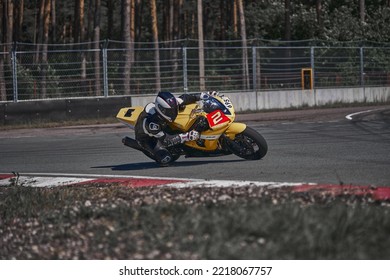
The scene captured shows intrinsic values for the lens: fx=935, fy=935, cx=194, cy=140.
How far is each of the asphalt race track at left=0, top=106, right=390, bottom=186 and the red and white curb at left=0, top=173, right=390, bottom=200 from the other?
1.66ft

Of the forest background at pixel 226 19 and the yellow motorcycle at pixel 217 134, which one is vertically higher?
the forest background at pixel 226 19

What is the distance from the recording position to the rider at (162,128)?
1352cm

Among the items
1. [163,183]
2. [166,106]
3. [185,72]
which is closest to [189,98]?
[166,106]

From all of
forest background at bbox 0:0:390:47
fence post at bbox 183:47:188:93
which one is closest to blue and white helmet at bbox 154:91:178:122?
fence post at bbox 183:47:188:93

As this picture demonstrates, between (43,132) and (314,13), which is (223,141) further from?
(314,13)

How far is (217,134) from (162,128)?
2.72 feet

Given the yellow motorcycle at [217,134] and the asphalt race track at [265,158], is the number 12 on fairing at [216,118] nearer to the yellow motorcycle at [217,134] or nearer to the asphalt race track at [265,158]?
the yellow motorcycle at [217,134]

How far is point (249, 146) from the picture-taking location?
13.8m

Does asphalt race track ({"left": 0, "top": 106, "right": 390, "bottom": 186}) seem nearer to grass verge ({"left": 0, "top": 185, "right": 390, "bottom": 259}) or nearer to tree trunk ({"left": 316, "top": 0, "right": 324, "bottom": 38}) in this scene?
grass verge ({"left": 0, "top": 185, "right": 390, "bottom": 259})

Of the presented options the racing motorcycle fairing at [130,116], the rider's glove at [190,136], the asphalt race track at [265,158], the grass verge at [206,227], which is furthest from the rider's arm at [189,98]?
the grass verge at [206,227]

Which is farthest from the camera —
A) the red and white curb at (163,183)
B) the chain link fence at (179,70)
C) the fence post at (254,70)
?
the fence post at (254,70)

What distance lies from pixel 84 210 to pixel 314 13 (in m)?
51.3

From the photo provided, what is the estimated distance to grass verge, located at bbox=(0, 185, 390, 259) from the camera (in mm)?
6195

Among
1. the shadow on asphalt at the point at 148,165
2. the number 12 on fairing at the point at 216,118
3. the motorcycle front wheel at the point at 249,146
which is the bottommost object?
the shadow on asphalt at the point at 148,165
